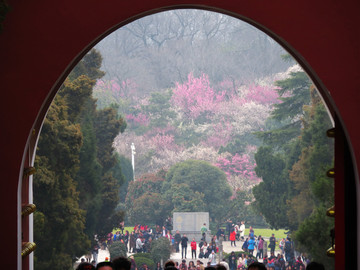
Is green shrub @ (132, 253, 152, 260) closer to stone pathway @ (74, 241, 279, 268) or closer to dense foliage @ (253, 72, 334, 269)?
stone pathway @ (74, 241, 279, 268)

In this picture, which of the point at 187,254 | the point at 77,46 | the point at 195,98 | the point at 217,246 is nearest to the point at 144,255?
the point at 187,254

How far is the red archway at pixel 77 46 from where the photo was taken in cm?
341

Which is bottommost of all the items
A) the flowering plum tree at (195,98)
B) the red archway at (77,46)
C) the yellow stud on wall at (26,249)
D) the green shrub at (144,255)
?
the green shrub at (144,255)

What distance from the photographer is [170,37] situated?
2059 cm

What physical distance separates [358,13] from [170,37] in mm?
17409

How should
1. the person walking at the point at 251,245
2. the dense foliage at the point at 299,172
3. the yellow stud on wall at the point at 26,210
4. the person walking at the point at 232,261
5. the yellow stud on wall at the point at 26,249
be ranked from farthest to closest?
the person walking at the point at 251,245, the person walking at the point at 232,261, the dense foliage at the point at 299,172, the yellow stud on wall at the point at 26,210, the yellow stud on wall at the point at 26,249

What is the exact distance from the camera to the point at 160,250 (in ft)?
47.0

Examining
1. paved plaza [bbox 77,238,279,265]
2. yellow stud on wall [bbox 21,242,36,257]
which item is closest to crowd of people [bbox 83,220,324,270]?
paved plaza [bbox 77,238,279,265]

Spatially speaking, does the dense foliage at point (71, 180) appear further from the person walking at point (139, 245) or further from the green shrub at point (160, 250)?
the green shrub at point (160, 250)

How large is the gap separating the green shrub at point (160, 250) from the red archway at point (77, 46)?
1097 centimetres

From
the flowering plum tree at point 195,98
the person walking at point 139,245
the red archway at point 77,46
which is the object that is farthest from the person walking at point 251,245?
the red archway at point 77,46

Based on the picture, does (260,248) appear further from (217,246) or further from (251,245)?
(217,246)

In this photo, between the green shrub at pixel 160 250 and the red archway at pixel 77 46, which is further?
the green shrub at pixel 160 250

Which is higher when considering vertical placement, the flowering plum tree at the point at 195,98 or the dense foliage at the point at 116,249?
the flowering plum tree at the point at 195,98
